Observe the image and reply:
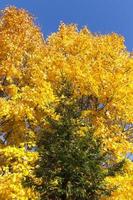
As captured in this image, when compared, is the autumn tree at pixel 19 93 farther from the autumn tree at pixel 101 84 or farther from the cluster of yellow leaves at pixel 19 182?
the autumn tree at pixel 101 84

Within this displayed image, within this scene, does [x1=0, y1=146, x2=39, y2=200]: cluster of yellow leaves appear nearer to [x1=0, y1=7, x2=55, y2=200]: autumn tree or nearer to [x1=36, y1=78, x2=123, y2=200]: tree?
[x1=0, y1=7, x2=55, y2=200]: autumn tree

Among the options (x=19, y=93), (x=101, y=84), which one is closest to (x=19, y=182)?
(x=19, y=93)

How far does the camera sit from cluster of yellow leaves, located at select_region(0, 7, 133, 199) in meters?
29.5

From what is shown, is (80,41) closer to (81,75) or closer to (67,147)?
(81,75)

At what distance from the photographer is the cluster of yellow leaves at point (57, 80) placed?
96.7 ft

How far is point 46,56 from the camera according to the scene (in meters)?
36.3

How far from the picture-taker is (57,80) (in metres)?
33.1

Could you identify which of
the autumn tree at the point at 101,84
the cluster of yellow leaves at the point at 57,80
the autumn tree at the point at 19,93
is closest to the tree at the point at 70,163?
the autumn tree at the point at 101,84

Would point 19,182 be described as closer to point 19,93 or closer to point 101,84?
point 19,93

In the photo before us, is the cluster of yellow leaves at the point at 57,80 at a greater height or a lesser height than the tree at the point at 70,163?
greater

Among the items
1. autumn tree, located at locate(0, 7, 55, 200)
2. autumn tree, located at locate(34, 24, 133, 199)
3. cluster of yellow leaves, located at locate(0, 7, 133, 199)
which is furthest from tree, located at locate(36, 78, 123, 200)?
cluster of yellow leaves, located at locate(0, 7, 133, 199)

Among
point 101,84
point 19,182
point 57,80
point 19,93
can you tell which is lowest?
point 19,182

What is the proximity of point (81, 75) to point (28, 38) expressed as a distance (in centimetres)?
705

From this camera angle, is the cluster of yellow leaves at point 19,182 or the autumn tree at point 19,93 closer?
the cluster of yellow leaves at point 19,182
